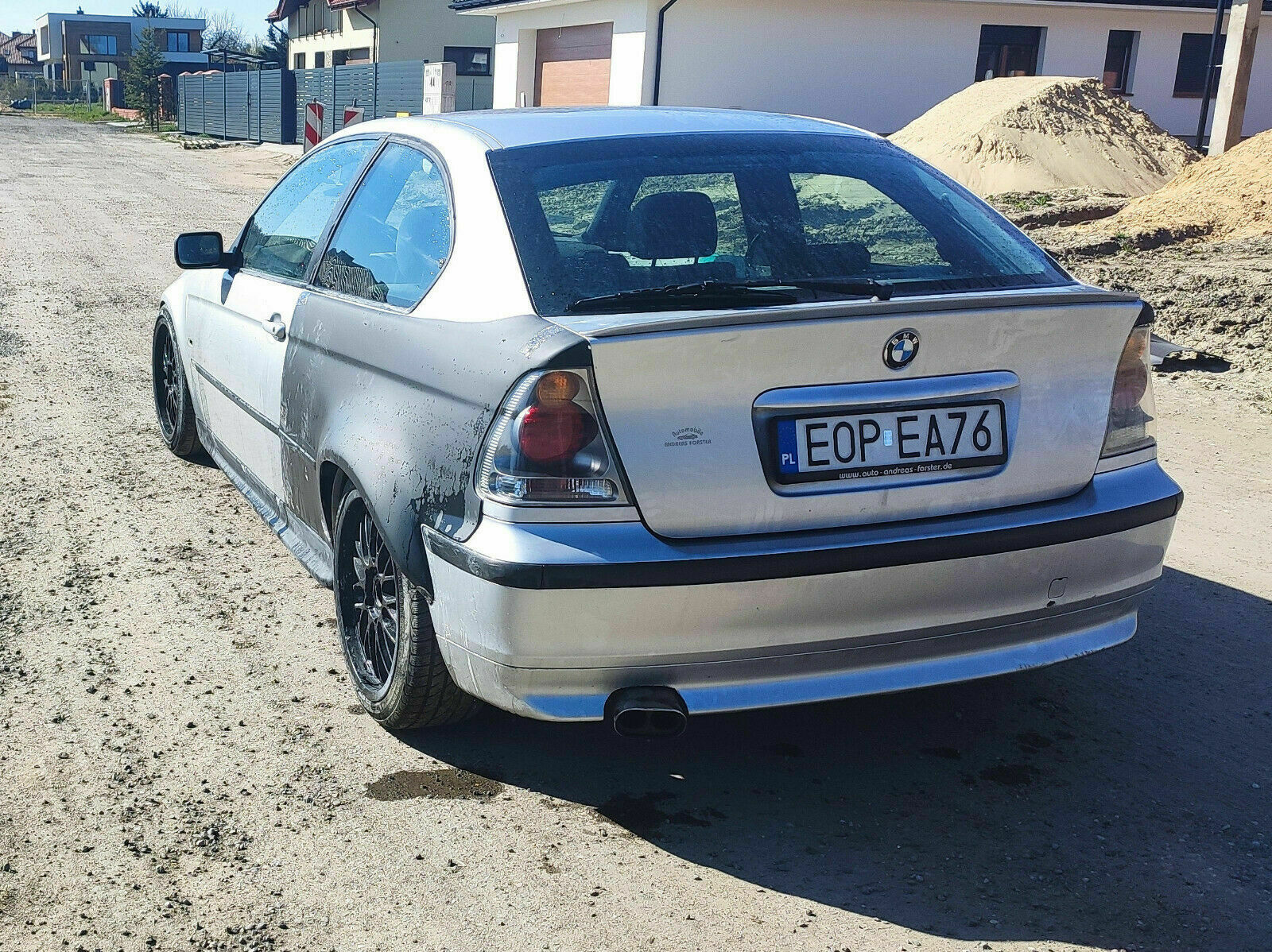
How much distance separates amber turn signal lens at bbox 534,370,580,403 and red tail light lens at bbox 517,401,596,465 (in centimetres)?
1

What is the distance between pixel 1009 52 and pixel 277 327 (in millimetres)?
26444

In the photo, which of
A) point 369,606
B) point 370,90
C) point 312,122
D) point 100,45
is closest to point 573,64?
point 370,90

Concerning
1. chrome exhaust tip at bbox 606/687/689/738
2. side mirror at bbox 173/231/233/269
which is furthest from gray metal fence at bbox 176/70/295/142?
chrome exhaust tip at bbox 606/687/689/738

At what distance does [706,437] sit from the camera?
2.74 metres

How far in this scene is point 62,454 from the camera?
6012 mm

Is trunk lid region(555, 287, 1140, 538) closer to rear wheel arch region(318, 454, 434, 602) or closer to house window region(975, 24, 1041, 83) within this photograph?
rear wheel arch region(318, 454, 434, 602)

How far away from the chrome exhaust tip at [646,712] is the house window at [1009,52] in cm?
2681

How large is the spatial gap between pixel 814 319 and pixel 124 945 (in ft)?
6.19

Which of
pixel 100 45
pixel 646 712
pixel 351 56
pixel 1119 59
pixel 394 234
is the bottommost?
pixel 646 712

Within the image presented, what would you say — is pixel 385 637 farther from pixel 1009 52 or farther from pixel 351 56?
pixel 351 56

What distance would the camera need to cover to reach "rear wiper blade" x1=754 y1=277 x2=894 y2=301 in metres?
2.93

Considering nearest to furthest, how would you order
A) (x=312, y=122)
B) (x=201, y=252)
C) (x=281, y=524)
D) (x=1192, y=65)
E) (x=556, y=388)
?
1. (x=556, y=388)
2. (x=281, y=524)
3. (x=201, y=252)
4. (x=312, y=122)
5. (x=1192, y=65)

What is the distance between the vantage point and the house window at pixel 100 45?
375 feet

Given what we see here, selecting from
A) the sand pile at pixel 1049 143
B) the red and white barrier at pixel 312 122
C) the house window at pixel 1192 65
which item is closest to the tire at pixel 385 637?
the sand pile at pixel 1049 143
